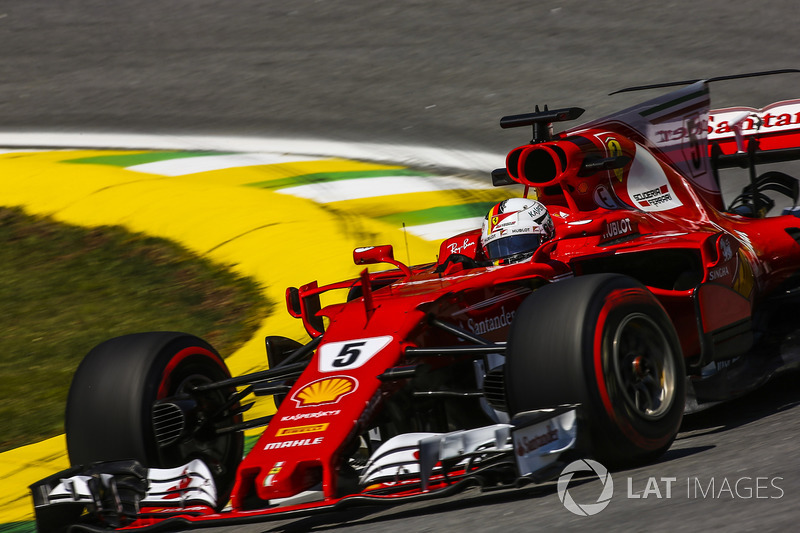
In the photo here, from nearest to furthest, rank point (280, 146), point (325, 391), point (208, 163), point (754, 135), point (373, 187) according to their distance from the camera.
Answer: point (325, 391), point (754, 135), point (373, 187), point (208, 163), point (280, 146)

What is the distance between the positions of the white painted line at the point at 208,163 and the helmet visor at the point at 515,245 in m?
6.10

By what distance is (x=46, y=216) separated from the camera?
33.2 feet

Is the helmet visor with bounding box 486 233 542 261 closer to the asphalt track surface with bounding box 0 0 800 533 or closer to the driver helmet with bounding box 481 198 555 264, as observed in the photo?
the driver helmet with bounding box 481 198 555 264

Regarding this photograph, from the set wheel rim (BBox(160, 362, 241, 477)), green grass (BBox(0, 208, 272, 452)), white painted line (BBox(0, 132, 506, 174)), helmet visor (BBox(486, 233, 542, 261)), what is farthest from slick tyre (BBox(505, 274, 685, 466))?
white painted line (BBox(0, 132, 506, 174))

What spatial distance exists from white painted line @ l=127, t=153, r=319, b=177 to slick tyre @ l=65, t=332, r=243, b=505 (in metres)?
6.13

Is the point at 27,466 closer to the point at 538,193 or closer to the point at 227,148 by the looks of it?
the point at 538,193

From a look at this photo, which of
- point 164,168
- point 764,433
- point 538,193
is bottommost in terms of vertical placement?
point 764,433

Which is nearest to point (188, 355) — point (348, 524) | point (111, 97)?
point (348, 524)

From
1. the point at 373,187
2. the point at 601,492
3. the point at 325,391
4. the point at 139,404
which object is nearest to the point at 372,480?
the point at 325,391

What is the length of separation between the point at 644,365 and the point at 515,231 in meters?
1.20

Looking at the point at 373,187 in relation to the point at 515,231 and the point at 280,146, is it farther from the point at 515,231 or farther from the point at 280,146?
the point at 515,231

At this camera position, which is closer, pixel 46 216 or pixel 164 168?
pixel 46 216

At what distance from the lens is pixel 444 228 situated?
923cm

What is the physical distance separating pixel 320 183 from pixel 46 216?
8.18ft
